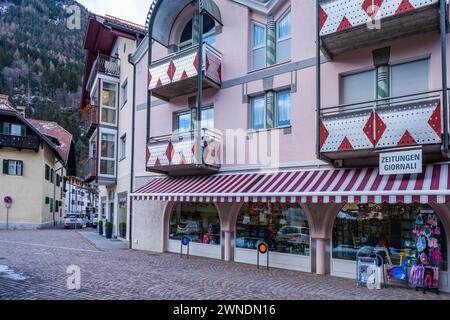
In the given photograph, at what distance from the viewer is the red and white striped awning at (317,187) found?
9438 millimetres

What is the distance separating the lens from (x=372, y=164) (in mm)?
11406

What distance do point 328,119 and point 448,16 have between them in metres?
4.07

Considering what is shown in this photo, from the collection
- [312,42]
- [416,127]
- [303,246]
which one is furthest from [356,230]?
[312,42]

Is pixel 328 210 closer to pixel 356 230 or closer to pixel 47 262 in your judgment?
pixel 356 230

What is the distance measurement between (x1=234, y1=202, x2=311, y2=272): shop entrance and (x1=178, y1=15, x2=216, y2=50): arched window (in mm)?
7464

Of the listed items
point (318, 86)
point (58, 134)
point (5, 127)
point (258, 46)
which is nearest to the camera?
point (318, 86)

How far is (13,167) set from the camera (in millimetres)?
36188

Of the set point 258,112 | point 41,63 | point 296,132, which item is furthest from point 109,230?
point 41,63

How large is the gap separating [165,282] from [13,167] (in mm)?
31225

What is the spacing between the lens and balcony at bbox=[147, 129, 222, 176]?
1487cm

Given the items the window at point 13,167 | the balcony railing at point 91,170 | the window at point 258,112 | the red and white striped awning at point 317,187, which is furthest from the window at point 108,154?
the window at point 13,167

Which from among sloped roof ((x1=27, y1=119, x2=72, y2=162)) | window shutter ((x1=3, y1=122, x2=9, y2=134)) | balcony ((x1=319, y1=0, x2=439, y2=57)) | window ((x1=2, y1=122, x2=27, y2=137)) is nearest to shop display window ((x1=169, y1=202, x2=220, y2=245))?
balcony ((x1=319, y1=0, x2=439, y2=57))

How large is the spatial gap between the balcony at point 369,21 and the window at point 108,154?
53.4ft

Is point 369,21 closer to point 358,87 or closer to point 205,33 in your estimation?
point 358,87
